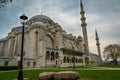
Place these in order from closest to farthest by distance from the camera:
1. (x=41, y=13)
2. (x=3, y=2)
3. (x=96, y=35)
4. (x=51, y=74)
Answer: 1. (x=3, y=2)
2. (x=51, y=74)
3. (x=41, y=13)
4. (x=96, y=35)

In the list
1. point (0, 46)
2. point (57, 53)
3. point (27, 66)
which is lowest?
point (27, 66)

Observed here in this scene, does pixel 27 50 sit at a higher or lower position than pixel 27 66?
higher

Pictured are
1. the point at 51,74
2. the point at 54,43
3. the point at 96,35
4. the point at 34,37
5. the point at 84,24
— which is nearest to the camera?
the point at 51,74

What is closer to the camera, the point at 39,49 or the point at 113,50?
the point at 39,49

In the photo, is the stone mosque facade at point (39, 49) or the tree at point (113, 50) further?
the tree at point (113, 50)

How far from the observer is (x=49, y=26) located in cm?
6069

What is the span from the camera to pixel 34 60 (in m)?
45.5

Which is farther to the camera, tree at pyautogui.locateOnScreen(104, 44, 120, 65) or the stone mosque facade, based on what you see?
tree at pyautogui.locateOnScreen(104, 44, 120, 65)

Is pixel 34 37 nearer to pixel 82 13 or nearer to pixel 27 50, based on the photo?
pixel 27 50

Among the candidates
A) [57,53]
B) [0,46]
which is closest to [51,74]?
[57,53]

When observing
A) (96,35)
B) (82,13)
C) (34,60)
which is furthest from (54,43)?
(96,35)

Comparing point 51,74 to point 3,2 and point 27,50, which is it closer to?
point 3,2

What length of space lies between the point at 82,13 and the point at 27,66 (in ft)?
122

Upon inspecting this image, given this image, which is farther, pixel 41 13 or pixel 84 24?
pixel 41 13
